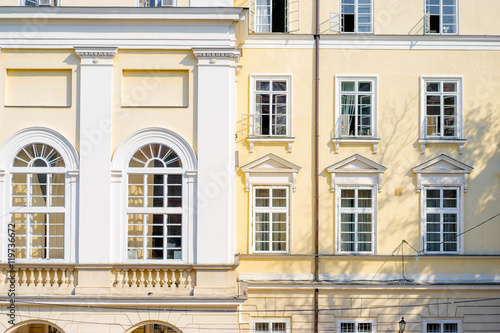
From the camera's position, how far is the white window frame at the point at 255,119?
18.6 m

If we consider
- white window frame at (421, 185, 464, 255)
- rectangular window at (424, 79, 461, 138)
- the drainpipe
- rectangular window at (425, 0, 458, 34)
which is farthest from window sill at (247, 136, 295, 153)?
rectangular window at (425, 0, 458, 34)

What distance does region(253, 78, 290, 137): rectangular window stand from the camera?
1877 cm

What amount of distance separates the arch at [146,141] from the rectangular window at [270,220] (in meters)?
2.80

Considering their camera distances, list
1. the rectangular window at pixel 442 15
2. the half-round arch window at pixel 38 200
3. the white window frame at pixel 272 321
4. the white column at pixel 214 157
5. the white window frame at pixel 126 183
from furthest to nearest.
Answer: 1. the rectangular window at pixel 442 15
2. the white window frame at pixel 272 321
3. the half-round arch window at pixel 38 200
4. the white window frame at pixel 126 183
5. the white column at pixel 214 157

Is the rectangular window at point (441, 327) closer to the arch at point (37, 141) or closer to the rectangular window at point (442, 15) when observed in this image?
the rectangular window at point (442, 15)

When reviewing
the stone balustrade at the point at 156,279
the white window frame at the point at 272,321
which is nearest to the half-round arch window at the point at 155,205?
the stone balustrade at the point at 156,279

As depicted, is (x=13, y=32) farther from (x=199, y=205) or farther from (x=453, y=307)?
(x=453, y=307)

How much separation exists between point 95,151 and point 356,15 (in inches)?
303

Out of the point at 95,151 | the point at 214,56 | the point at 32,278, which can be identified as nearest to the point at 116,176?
the point at 95,151

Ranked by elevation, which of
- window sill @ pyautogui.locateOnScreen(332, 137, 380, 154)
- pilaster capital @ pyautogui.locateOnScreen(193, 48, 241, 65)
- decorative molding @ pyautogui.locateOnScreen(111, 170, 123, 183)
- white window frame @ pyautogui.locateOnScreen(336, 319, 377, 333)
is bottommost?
white window frame @ pyautogui.locateOnScreen(336, 319, 377, 333)

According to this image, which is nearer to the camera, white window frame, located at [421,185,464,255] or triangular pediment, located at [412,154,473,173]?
triangular pediment, located at [412,154,473,173]

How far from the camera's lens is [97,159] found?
54.1 feet

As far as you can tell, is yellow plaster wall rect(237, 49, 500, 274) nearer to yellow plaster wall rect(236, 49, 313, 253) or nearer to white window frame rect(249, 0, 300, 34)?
yellow plaster wall rect(236, 49, 313, 253)

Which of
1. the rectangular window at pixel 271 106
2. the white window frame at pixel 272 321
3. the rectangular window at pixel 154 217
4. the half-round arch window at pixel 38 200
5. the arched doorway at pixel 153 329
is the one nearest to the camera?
the rectangular window at pixel 154 217
